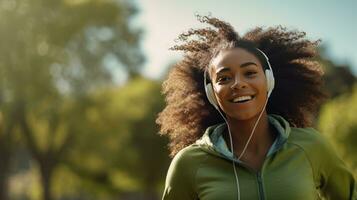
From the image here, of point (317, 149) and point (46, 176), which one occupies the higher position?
point (317, 149)

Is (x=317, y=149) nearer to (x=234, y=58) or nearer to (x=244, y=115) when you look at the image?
(x=244, y=115)

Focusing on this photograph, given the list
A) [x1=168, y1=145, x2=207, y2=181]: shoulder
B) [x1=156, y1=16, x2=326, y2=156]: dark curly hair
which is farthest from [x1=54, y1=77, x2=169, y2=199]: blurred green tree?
[x1=168, y1=145, x2=207, y2=181]: shoulder

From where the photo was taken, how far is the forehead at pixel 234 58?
3.63 metres

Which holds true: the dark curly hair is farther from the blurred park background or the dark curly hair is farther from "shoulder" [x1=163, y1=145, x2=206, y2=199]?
the blurred park background

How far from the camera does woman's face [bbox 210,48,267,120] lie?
358cm

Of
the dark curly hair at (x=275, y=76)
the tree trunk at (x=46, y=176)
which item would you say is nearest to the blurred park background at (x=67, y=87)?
the tree trunk at (x=46, y=176)

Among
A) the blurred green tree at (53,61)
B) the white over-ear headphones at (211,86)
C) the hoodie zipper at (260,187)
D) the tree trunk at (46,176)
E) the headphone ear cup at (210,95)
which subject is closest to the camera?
the hoodie zipper at (260,187)

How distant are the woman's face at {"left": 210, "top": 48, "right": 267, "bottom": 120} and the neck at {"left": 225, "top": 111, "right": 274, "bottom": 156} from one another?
0.06 metres

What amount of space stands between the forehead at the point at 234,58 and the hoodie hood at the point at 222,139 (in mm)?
335

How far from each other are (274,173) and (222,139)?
0.40m

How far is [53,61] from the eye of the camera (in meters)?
27.6

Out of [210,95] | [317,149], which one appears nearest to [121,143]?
[210,95]

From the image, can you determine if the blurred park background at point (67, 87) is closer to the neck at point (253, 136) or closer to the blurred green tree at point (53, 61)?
the blurred green tree at point (53, 61)

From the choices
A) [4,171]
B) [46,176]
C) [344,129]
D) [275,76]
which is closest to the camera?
[275,76]
